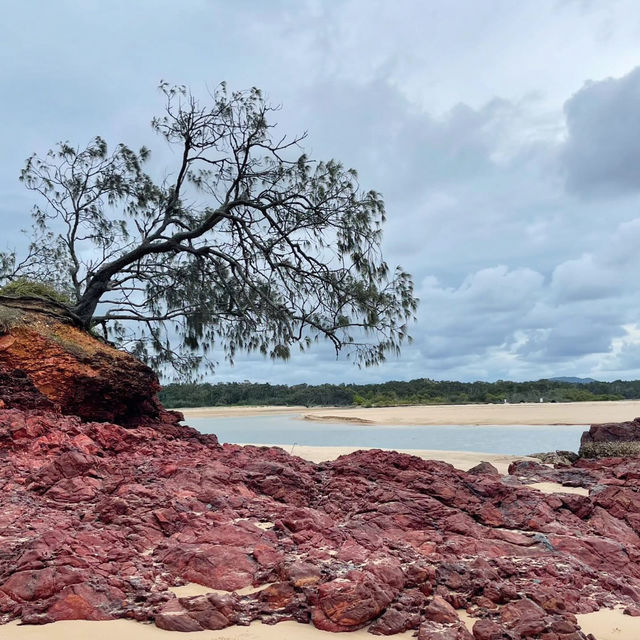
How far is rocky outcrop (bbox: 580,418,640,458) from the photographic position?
12977 mm

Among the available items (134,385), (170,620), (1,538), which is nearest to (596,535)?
(170,620)

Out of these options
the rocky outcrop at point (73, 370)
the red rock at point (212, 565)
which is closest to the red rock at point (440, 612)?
the red rock at point (212, 565)

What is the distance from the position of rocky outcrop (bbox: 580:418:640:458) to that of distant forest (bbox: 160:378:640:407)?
41.7 meters

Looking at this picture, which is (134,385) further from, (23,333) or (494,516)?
(494,516)

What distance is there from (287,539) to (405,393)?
63.7 meters

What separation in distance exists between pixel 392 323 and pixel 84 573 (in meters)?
7.08

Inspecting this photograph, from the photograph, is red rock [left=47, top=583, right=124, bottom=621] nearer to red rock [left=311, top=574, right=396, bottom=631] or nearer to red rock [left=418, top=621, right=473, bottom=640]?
red rock [left=311, top=574, right=396, bottom=631]

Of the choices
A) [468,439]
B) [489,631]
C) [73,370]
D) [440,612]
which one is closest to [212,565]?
[440,612]

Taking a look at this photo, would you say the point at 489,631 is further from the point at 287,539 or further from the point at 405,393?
the point at 405,393

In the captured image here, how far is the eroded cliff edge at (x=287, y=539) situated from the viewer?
3.14m

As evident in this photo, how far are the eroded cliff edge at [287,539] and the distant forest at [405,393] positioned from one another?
48.0 metres

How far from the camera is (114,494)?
15.0 feet

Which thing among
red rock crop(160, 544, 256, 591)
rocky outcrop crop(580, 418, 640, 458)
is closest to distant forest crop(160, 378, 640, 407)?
rocky outcrop crop(580, 418, 640, 458)

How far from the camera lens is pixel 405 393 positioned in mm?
66688
